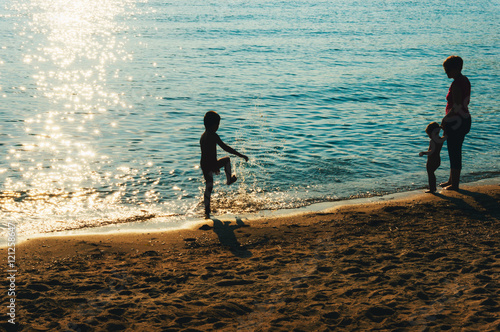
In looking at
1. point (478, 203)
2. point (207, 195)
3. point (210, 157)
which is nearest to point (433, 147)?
point (478, 203)

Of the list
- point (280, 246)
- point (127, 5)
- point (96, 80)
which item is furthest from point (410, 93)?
point (127, 5)

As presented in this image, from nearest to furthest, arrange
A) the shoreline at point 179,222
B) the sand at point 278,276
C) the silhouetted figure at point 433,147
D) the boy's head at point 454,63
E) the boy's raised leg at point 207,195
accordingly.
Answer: the sand at point 278,276
the shoreline at point 179,222
the boy's head at point 454,63
the boy's raised leg at point 207,195
the silhouetted figure at point 433,147

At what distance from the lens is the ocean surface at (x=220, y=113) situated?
8711 millimetres

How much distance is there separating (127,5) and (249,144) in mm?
52801

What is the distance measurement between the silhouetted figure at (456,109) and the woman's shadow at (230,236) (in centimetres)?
361

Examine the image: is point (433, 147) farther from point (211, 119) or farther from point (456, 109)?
point (211, 119)

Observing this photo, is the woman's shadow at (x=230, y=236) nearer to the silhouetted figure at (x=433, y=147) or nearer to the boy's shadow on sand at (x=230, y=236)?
the boy's shadow on sand at (x=230, y=236)

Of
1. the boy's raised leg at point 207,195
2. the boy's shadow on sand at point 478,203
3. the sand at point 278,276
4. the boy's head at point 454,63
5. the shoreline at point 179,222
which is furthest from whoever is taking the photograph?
the boy's raised leg at point 207,195

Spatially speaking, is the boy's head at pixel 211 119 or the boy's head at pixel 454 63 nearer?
the boy's head at pixel 211 119

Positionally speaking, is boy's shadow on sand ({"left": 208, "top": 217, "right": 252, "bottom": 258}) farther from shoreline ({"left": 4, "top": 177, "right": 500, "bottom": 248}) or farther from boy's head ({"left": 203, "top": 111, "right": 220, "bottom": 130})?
boy's head ({"left": 203, "top": 111, "right": 220, "bottom": 130})

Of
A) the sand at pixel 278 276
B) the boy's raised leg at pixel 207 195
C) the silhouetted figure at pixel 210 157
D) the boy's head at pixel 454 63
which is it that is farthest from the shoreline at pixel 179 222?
the boy's head at pixel 454 63

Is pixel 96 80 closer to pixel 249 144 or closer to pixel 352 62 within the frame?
pixel 249 144

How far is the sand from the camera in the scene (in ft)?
14.3

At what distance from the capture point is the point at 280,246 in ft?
20.2
